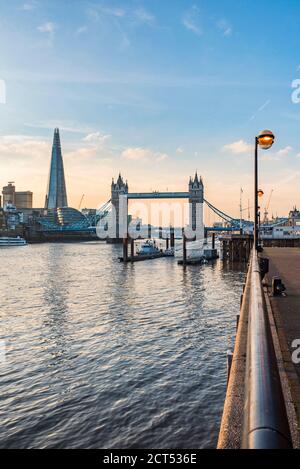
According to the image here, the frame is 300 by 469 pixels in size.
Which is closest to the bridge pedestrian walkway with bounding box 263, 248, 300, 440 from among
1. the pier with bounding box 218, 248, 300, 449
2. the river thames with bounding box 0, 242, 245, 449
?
the pier with bounding box 218, 248, 300, 449

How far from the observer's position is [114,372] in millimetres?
14117

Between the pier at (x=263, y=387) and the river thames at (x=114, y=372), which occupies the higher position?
the pier at (x=263, y=387)

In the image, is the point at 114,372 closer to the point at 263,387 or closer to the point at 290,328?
the point at 290,328

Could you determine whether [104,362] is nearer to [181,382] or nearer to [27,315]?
[181,382]

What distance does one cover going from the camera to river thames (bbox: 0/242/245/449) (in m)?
9.99

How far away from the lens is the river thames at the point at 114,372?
393 inches

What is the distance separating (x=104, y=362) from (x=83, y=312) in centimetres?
1043

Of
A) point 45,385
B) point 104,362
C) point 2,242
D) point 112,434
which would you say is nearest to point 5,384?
point 45,385

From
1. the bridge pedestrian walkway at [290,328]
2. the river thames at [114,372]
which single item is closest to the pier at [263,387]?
the bridge pedestrian walkway at [290,328]

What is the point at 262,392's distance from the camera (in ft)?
7.73

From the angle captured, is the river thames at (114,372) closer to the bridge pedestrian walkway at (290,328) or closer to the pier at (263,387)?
the bridge pedestrian walkway at (290,328)

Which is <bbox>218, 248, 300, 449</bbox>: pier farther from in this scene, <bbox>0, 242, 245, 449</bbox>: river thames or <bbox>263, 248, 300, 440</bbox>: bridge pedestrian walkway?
<bbox>0, 242, 245, 449</bbox>: river thames

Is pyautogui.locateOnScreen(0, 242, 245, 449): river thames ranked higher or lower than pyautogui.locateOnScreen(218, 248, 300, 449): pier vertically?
lower
